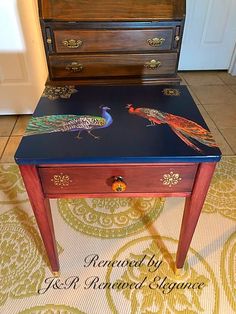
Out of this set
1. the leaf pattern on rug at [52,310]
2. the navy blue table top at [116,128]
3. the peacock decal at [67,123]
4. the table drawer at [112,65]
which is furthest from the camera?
the table drawer at [112,65]

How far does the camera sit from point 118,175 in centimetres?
73

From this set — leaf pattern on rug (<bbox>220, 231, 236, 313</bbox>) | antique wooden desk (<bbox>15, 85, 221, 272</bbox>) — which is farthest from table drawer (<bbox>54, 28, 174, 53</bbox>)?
leaf pattern on rug (<bbox>220, 231, 236, 313</bbox>)

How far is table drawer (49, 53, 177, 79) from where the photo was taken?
4.11 ft

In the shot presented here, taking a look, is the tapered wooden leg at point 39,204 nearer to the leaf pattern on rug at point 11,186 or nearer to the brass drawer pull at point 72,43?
the leaf pattern on rug at point 11,186

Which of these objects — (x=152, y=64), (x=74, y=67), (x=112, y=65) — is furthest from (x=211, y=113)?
(x=74, y=67)

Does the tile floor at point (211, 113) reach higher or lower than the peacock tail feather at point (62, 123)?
lower

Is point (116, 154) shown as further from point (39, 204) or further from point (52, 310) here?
point (52, 310)

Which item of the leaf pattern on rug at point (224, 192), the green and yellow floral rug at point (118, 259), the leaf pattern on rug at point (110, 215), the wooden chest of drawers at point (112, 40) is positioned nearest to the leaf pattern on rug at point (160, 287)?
the green and yellow floral rug at point (118, 259)

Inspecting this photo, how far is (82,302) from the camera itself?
37.5 inches

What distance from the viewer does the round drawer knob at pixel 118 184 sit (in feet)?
2.36

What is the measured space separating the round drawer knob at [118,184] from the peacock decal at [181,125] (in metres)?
0.22

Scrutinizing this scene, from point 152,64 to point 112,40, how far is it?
23 cm

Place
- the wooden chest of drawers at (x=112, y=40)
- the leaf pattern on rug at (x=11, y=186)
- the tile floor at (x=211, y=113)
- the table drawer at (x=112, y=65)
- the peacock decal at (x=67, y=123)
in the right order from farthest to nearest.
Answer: the tile floor at (x=211, y=113), the leaf pattern on rug at (x=11, y=186), the table drawer at (x=112, y=65), the wooden chest of drawers at (x=112, y=40), the peacock decal at (x=67, y=123)

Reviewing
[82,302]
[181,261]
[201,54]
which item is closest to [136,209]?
[181,261]
